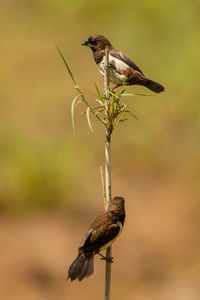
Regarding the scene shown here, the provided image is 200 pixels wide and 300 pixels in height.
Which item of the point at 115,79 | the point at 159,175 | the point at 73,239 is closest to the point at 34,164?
the point at 73,239

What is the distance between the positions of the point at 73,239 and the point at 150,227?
1051 mm

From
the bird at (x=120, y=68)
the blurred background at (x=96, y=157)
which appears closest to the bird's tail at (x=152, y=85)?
the bird at (x=120, y=68)

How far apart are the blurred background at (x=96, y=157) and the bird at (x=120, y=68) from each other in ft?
8.41

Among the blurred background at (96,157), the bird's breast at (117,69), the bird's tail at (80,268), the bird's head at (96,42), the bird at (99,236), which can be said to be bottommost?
the bird's tail at (80,268)

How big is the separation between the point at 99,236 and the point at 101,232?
52 millimetres

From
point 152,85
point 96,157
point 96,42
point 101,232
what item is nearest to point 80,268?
point 101,232

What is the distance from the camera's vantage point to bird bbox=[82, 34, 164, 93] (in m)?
4.02

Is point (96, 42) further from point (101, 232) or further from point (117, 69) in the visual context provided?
point (101, 232)

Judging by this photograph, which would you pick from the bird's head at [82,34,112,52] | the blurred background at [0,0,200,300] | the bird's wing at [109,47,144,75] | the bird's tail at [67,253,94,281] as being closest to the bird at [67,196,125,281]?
the bird's tail at [67,253,94,281]

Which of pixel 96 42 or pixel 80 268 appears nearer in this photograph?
pixel 80 268

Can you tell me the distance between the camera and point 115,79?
407cm

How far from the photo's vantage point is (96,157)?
33.2 ft

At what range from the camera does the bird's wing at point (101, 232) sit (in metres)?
3.60

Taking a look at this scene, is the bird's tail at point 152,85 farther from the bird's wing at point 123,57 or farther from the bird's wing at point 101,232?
the bird's wing at point 101,232
